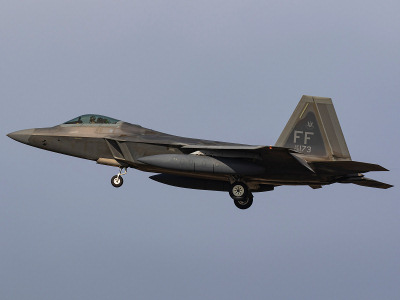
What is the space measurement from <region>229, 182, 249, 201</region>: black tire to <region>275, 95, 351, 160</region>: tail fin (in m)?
2.00

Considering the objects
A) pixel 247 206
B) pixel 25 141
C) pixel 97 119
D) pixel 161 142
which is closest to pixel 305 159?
pixel 247 206

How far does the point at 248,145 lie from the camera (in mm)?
28516

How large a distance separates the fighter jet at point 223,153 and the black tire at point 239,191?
4 cm

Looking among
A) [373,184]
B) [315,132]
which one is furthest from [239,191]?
[373,184]

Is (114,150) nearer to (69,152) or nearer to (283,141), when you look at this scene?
(69,152)

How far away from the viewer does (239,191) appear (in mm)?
29453

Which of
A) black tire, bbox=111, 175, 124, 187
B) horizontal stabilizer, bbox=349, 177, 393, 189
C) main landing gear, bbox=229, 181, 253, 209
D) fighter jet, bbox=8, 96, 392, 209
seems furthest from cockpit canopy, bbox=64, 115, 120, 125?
horizontal stabilizer, bbox=349, 177, 393, 189

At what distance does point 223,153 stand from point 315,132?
347 cm

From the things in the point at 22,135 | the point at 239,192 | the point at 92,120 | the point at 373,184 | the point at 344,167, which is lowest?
the point at 239,192

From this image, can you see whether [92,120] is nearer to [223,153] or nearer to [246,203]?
[223,153]

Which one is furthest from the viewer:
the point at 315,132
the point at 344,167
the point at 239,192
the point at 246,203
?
the point at 246,203

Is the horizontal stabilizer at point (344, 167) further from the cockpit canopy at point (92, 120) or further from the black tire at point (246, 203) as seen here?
the cockpit canopy at point (92, 120)

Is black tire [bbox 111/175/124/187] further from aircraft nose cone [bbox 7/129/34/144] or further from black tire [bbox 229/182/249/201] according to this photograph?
black tire [bbox 229/182/249/201]

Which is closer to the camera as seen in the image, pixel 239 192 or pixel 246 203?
pixel 239 192
